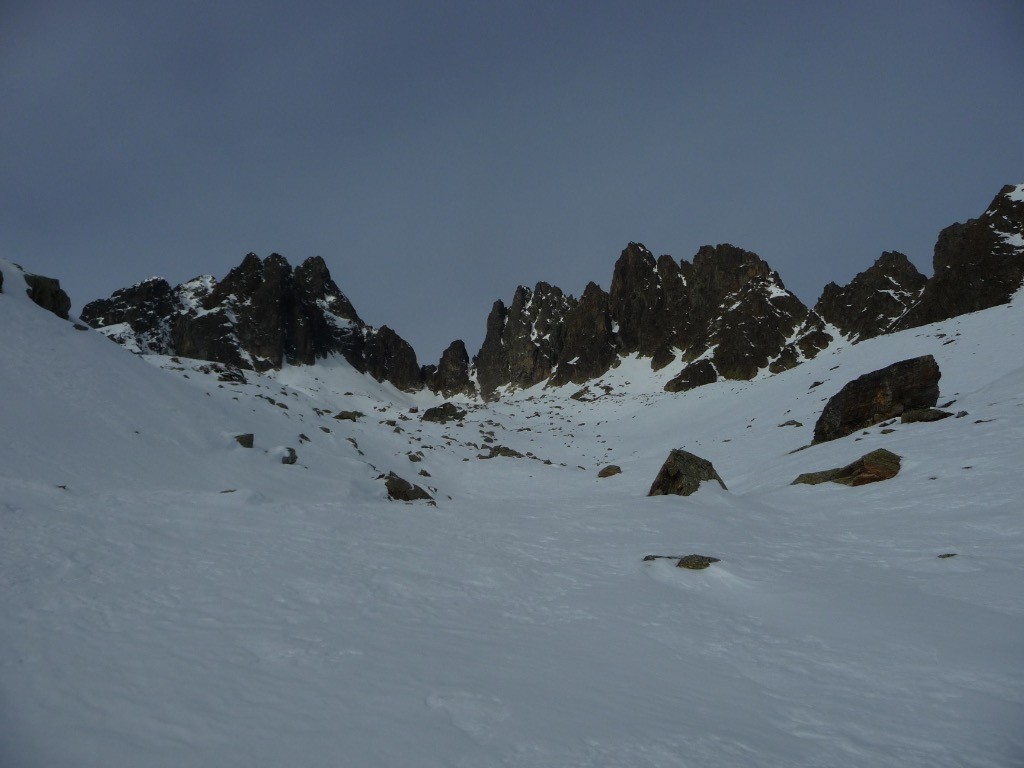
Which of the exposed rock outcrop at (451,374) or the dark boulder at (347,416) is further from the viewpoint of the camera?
the exposed rock outcrop at (451,374)

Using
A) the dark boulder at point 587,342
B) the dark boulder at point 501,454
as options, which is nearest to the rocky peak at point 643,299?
the dark boulder at point 587,342

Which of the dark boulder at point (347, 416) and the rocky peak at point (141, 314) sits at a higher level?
the rocky peak at point (141, 314)

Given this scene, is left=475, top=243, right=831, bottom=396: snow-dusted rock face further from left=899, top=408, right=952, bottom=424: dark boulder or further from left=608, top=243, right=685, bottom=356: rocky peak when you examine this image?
left=899, top=408, right=952, bottom=424: dark boulder

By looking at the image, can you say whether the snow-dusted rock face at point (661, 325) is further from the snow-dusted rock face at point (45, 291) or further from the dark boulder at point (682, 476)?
the snow-dusted rock face at point (45, 291)

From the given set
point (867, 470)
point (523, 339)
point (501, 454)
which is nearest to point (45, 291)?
point (501, 454)

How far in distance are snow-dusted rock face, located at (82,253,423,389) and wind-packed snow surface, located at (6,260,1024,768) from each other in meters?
89.1

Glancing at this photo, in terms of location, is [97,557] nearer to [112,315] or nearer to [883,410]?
[883,410]

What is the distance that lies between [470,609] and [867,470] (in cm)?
1359

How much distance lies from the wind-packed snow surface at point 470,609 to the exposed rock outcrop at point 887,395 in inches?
135

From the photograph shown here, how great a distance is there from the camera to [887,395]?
2102 centimetres

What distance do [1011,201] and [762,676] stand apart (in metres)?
87.3

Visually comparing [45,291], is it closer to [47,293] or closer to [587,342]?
[47,293]

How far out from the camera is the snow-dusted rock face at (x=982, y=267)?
5778 centimetres

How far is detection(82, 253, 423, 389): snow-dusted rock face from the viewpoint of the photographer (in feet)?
320
